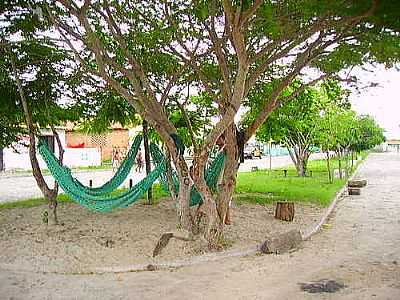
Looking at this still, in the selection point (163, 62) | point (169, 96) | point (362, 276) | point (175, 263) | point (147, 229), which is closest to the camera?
point (362, 276)

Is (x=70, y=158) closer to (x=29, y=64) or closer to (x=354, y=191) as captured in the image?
(x=354, y=191)

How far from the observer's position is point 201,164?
6949 mm

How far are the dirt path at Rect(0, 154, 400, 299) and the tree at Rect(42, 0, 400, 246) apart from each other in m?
1.06

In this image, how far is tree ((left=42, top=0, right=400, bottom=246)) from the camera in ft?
21.5

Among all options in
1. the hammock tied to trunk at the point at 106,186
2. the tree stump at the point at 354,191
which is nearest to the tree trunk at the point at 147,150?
the hammock tied to trunk at the point at 106,186

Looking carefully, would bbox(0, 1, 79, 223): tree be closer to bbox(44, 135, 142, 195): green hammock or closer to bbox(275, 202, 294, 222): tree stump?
bbox(44, 135, 142, 195): green hammock

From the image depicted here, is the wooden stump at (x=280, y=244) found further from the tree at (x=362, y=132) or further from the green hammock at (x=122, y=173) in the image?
the tree at (x=362, y=132)

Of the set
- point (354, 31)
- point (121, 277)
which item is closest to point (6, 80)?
point (121, 277)

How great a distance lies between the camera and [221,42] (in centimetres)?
813

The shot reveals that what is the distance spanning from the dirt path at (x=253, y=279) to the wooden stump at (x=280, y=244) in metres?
0.16

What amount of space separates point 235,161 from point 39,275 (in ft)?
10.7

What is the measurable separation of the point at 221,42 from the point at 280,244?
323 centimetres

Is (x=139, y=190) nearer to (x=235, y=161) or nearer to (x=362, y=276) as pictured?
(x=235, y=161)

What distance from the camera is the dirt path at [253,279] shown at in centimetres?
519
